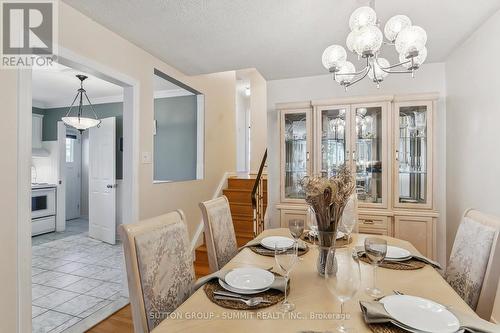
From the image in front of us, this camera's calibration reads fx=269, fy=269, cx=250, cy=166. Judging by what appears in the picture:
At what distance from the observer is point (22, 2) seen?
1690 millimetres

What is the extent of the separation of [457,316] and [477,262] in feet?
1.83

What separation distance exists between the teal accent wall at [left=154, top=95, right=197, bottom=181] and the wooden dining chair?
10.3ft

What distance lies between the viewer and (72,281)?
283cm

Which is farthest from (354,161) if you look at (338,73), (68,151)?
(68,151)

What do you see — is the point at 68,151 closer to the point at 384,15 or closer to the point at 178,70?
the point at 178,70

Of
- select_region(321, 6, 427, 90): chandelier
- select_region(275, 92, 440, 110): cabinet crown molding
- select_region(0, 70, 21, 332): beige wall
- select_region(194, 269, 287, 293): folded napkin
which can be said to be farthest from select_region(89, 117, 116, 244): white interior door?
select_region(321, 6, 427, 90): chandelier

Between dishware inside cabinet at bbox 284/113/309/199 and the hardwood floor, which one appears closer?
the hardwood floor

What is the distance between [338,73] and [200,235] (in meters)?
2.76

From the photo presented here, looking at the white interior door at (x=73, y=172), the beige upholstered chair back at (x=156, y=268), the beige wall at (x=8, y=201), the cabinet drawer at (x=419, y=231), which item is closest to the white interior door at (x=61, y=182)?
the white interior door at (x=73, y=172)

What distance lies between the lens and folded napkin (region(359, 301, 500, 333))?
813 mm

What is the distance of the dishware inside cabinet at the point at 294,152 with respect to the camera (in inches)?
124

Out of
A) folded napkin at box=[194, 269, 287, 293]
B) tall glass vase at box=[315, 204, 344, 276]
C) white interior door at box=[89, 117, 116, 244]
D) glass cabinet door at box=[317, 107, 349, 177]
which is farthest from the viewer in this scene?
white interior door at box=[89, 117, 116, 244]

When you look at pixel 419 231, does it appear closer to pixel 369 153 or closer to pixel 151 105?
pixel 369 153

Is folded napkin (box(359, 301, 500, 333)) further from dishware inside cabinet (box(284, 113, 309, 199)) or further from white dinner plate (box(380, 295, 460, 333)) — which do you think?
dishware inside cabinet (box(284, 113, 309, 199))
